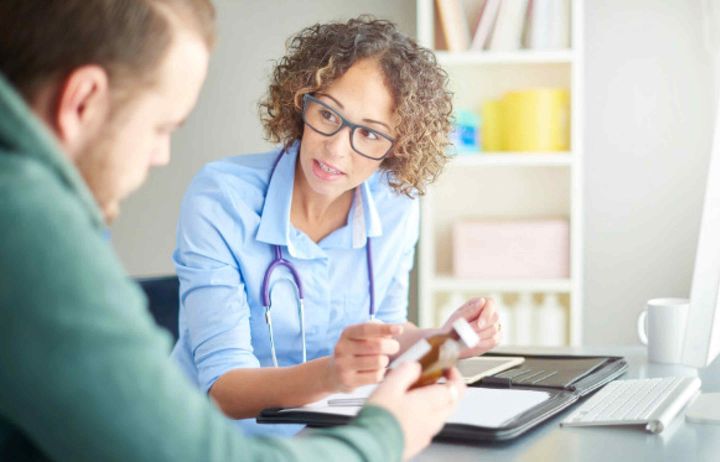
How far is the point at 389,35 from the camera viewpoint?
197 centimetres

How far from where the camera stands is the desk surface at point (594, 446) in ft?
3.96

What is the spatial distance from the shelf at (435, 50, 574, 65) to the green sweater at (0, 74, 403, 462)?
102 inches

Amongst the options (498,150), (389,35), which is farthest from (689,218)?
(389,35)

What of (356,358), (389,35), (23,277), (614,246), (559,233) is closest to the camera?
(23,277)

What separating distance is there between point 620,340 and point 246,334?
2174 millimetres

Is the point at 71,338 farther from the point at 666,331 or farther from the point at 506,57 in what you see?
the point at 506,57

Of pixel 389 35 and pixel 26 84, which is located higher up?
pixel 389 35

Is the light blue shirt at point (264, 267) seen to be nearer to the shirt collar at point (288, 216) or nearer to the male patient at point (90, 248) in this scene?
the shirt collar at point (288, 216)

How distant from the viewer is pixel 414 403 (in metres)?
0.97

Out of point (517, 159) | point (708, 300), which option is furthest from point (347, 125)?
point (517, 159)

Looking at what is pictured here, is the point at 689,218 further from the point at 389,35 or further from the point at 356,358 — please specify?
the point at 356,358

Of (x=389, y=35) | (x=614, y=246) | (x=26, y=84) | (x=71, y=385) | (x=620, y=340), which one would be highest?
(x=389, y=35)

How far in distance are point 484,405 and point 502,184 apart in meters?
2.15

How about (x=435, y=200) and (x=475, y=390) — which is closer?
(x=475, y=390)
